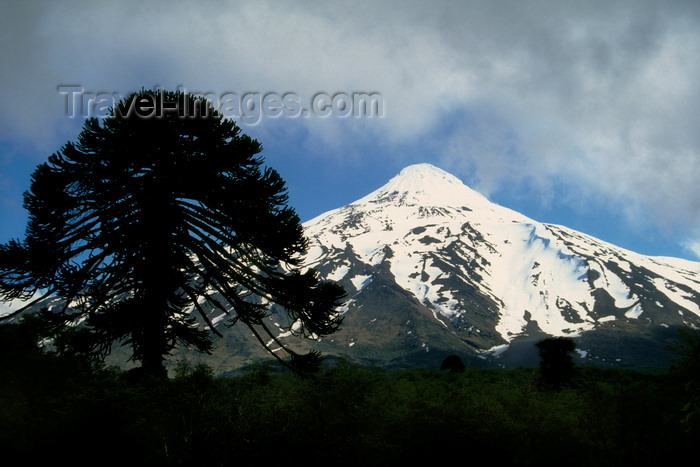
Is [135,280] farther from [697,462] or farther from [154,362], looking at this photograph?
[697,462]

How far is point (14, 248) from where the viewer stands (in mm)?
10391

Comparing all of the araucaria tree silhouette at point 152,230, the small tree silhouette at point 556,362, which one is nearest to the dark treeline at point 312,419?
the araucaria tree silhouette at point 152,230

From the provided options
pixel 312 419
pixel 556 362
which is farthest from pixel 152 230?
pixel 556 362

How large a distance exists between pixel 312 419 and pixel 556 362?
22071 mm

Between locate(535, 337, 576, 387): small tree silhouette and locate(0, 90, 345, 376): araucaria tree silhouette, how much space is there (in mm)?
20912

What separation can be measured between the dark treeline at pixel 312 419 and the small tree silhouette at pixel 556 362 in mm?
12190

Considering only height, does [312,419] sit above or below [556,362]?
above

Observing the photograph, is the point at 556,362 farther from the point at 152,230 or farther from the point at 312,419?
the point at 152,230

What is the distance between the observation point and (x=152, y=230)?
10.9 m

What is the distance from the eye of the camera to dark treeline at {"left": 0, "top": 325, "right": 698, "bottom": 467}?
26.6ft

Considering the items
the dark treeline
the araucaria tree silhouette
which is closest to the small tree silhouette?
the dark treeline

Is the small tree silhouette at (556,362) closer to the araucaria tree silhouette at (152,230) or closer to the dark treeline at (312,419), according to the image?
the dark treeline at (312,419)

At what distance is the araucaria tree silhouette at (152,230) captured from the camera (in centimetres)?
1056

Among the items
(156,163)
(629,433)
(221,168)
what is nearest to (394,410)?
(629,433)
